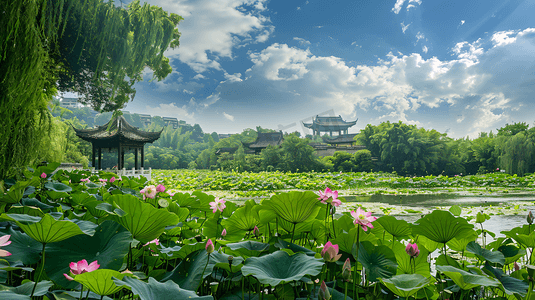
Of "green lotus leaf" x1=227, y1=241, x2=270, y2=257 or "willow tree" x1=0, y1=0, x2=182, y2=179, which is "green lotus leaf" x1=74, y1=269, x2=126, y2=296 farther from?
"willow tree" x1=0, y1=0, x2=182, y2=179

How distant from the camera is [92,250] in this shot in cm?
59

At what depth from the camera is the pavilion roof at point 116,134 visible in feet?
29.6

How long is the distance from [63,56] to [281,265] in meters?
5.99

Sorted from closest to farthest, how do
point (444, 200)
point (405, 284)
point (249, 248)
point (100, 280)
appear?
point (100, 280)
point (405, 284)
point (249, 248)
point (444, 200)

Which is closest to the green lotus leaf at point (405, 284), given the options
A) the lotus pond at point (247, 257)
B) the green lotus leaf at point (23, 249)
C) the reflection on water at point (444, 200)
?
the lotus pond at point (247, 257)

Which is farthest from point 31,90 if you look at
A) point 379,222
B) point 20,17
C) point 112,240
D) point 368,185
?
point 368,185

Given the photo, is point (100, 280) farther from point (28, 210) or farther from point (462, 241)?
point (462, 241)

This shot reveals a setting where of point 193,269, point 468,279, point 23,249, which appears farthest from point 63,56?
point 468,279

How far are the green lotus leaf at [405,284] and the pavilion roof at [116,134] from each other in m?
9.65

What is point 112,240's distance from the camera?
576 mm

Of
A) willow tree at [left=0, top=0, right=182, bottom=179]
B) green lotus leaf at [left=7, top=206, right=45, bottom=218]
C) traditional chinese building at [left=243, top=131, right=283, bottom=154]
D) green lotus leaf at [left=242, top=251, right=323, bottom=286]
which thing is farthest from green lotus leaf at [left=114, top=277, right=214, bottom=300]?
traditional chinese building at [left=243, top=131, right=283, bottom=154]

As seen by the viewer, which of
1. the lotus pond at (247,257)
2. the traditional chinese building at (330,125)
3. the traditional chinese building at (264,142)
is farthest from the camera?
the traditional chinese building at (330,125)

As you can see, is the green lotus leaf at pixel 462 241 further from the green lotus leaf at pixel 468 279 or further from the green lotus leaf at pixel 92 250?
the green lotus leaf at pixel 92 250

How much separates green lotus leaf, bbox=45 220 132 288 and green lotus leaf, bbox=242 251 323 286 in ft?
0.83
